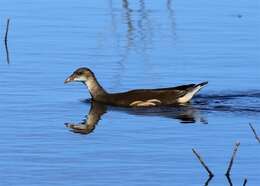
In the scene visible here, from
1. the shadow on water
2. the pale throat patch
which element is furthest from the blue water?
the pale throat patch

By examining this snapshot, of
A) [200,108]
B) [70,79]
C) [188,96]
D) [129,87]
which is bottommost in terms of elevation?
[200,108]

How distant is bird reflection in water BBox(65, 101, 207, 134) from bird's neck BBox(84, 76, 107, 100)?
5.1 inches

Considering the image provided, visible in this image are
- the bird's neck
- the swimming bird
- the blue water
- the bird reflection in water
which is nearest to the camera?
the blue water

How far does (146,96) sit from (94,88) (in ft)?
3.35

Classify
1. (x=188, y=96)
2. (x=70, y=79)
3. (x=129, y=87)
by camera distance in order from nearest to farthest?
(x=188, y=96) → (x=70, y=79) → (x=129, y=87)

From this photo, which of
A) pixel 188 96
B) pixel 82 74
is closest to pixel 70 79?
pixel 82 74

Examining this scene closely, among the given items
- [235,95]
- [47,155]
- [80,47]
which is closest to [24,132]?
[47,155]

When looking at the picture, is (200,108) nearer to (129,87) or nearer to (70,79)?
(129,87)

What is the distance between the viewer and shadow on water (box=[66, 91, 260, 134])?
16.5 m

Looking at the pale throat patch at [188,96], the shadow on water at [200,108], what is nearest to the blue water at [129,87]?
the shadow on water at [200,108]

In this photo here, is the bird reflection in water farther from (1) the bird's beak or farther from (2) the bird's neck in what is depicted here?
(1) the bird's beak

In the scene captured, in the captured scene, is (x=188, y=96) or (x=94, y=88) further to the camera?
(x=94, y=88)

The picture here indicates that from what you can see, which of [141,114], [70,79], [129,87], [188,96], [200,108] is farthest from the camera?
[129,87]

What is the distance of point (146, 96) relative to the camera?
17.2 meters
